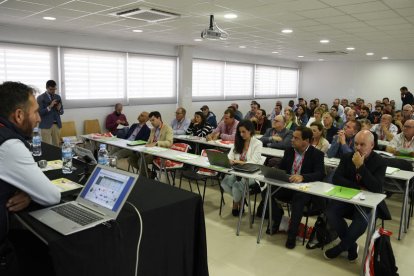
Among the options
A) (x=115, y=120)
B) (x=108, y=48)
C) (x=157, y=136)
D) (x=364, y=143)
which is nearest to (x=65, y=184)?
(x=364, y=143)

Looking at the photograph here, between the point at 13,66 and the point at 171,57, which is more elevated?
the point at 171,57

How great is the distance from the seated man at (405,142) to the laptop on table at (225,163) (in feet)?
7.72

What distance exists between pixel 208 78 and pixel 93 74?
3.93m

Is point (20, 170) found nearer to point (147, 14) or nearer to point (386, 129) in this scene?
point (147, 14)

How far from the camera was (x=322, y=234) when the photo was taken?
134 inches

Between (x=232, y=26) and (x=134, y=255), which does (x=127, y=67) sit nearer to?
(x=232, y=26)

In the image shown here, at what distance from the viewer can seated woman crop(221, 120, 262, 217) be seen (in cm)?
401

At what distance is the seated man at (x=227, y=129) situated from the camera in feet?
19.1

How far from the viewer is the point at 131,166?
5.68 meters

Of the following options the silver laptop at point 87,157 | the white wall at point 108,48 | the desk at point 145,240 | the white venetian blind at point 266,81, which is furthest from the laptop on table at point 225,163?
the white venetian blind at point 266,81

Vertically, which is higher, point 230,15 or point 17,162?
point 230,15

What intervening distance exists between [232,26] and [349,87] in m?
9.45

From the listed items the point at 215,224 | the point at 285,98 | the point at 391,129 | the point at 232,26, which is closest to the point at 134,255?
the point at 215,224

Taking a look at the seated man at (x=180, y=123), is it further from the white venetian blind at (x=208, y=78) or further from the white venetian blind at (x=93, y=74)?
the white venetian blind at (x=208, y=78)
